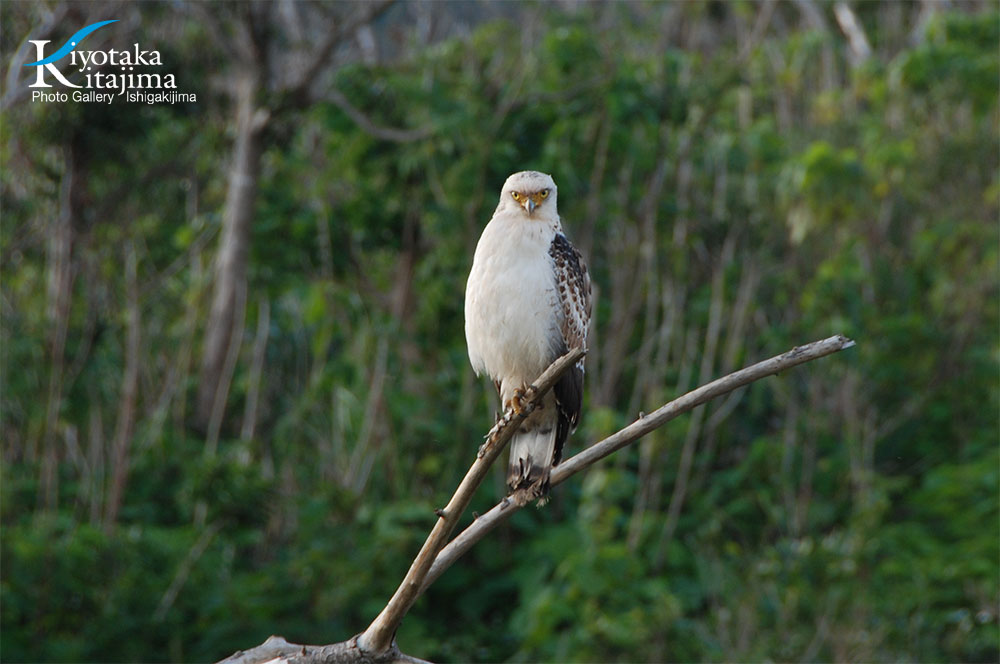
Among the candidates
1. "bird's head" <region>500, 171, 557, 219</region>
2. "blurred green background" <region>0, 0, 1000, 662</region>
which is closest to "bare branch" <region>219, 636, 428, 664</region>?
"bird's head" <region>500, 171, 557, 219</region>

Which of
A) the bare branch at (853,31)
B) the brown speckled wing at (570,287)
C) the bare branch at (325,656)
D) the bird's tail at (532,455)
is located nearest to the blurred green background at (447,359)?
the bare branch at (853,31)

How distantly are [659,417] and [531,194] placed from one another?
1.26 meters

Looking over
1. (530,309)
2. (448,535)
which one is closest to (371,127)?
(530,309)

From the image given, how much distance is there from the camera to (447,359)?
931 cm

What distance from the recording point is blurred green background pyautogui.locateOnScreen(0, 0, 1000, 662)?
7930 millimetres

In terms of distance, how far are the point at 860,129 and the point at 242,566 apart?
7.12m

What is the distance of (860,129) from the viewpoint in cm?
1198

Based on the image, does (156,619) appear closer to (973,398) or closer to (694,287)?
(694,287)

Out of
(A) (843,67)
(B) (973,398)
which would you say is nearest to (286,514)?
(B) (973,398)

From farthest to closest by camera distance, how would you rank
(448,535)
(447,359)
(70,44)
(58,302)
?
(447,359) → (70,44) → (58,302) → (448,535)

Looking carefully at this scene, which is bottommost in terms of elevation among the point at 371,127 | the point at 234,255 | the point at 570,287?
the point at 570,287

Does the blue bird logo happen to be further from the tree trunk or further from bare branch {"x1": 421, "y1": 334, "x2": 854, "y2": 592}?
bare branch {"x1": 421, "y1": 334, "x2": 854, "y2": 592}

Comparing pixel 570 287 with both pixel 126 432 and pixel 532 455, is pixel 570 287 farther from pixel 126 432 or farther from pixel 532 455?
pixel 126 432

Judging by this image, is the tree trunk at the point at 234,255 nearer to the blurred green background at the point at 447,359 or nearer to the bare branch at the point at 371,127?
the blurred green background at the point at 447,359
